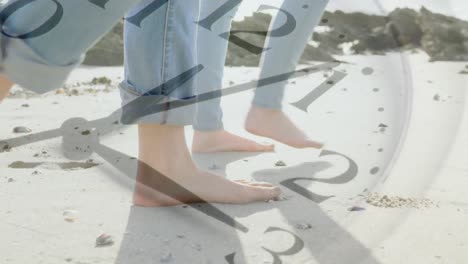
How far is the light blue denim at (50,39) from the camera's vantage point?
0.93 meters

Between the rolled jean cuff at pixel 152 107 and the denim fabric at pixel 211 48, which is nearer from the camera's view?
the rolled jean cuff at pixel 152 107

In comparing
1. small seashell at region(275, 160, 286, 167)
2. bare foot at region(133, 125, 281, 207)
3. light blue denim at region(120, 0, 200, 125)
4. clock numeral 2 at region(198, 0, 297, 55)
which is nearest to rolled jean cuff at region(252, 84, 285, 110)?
clock numeral 2 at region(198, 0, 297, 55)

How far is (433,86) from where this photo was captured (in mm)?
2547

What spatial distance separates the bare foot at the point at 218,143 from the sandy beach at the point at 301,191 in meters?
0.03

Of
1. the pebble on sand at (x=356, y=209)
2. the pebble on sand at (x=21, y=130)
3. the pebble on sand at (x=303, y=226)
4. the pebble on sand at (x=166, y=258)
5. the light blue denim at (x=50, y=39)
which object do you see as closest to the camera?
the light blue denim at (x=50, y=39)

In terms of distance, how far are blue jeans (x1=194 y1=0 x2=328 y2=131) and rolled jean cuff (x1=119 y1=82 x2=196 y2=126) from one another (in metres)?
0.47

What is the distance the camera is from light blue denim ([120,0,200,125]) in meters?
1.32

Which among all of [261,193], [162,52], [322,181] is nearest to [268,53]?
[322,181]

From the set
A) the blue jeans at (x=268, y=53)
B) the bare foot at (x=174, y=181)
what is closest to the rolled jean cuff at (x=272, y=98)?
the blue jeans at (x=268, y=53)

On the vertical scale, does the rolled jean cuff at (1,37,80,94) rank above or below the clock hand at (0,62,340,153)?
above

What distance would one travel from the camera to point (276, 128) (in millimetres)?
1983

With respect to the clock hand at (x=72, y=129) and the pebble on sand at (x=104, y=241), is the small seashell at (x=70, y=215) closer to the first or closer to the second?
the pebble on sand at (x=104, y=241)

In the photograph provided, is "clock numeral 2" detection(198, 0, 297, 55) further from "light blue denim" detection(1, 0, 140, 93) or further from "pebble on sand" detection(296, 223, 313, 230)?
"light blue denim" detection(1, 0, 140, 93)

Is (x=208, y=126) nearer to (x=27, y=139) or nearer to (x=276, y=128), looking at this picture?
(x=276, y=128)
